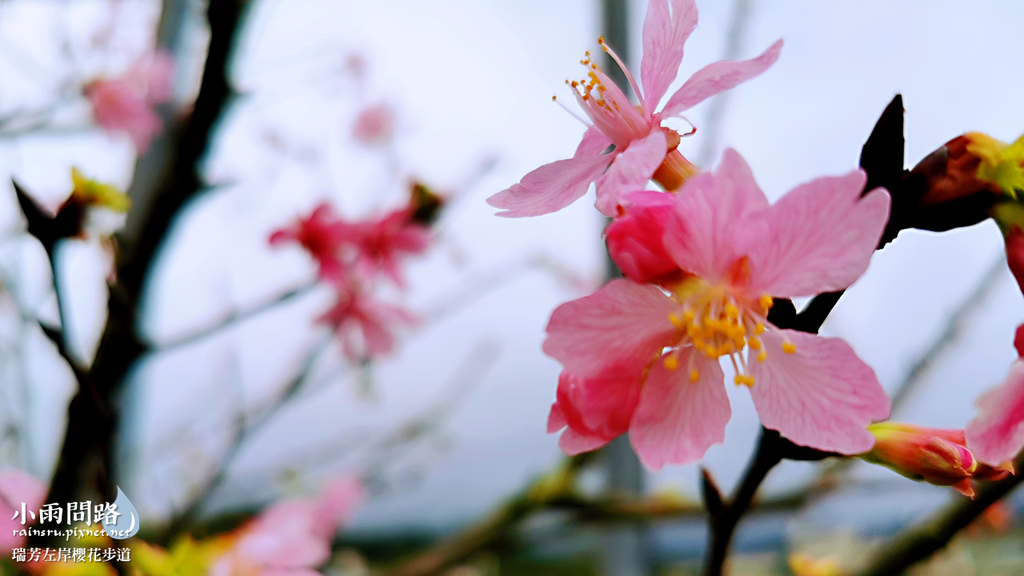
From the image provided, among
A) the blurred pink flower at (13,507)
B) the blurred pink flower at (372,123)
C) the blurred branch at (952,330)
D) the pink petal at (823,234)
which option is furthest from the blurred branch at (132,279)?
the blurred pink flower at (372,123)

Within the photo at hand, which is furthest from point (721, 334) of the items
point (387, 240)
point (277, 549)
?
point (387, 240)

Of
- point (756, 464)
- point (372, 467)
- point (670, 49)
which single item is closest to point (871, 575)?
point (756, 464)

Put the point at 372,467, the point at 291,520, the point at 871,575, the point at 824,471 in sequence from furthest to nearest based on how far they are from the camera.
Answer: the point at 372,467 → the point at 824,471 → the point at 291,520 → the point at 871,575

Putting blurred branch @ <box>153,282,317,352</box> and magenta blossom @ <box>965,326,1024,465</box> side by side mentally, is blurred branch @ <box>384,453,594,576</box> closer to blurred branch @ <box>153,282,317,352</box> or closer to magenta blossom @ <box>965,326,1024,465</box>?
blurred branch @ <box>153,282,317,352</box>

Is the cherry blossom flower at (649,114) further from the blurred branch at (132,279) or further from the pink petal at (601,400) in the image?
the blurred branch at (132,279)

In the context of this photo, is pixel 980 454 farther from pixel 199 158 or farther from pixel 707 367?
pixel 199 158

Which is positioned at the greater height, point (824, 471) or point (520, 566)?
point (824, 471)

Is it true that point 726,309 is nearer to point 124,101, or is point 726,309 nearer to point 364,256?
point 364,256
